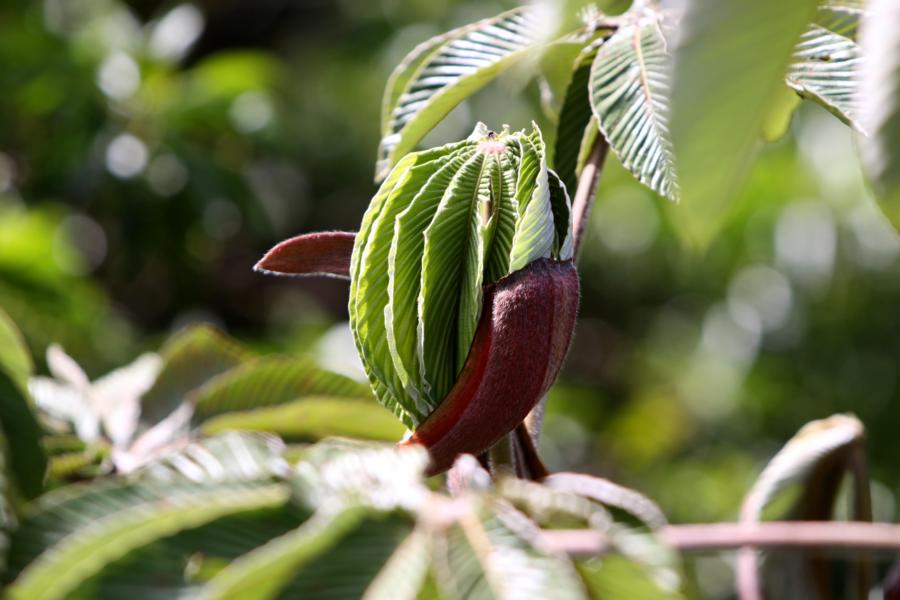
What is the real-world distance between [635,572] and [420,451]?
9cm

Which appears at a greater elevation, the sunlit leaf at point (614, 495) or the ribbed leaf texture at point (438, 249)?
the ribbed leaf texture at point (438, 249)

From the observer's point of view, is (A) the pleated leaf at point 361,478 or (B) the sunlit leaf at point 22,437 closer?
(A) the pleated leaf at point 361,478

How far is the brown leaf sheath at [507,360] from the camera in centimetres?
44

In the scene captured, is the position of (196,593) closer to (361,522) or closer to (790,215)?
(361,522)

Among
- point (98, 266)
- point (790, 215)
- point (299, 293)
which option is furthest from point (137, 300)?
point (790, 215)

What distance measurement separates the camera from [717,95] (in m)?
0.31

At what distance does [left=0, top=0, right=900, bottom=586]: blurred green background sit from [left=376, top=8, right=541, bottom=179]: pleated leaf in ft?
2.69

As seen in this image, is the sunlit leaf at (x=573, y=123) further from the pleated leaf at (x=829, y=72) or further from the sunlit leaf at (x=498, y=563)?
the sunlit leaf at (x=498, y=563)

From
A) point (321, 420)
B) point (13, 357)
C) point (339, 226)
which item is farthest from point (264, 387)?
point (339, 226)

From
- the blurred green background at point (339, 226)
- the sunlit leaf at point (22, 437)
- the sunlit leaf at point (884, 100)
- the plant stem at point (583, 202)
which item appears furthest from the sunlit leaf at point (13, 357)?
the blurred green background at point (339, 226)

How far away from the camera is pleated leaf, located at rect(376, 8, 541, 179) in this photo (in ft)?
1.92

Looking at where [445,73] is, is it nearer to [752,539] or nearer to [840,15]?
[840,15]

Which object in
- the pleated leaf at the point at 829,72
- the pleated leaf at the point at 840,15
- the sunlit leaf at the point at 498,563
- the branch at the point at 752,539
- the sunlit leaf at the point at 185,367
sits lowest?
the sunlit leaf at the point at 185,367

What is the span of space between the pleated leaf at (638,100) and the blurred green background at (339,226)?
0.95 metres
